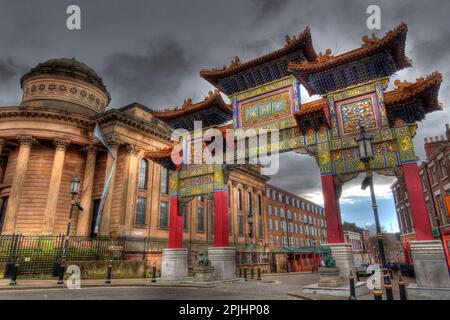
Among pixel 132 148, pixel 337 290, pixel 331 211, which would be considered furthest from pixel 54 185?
pixel 337 290

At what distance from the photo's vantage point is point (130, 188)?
29.3 m

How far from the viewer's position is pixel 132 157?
30.5 meters

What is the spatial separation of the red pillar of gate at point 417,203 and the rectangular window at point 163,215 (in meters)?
25.7

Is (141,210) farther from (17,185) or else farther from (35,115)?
(35,115)

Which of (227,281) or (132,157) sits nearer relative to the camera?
(227,281)

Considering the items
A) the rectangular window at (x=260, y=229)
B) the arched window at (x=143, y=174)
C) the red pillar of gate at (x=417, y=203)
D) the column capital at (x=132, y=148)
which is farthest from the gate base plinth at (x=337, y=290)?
the rectangular window at (x=260, y=229)

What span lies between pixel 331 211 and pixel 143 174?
2397 centimetres

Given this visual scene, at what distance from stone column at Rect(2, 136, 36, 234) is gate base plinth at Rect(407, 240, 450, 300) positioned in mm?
29532

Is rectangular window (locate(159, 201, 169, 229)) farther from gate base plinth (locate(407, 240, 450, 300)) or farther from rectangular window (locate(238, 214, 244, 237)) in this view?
gate base plinth (locate(407, 240, 450, 300))

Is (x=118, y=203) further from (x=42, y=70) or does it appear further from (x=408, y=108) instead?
(x=408, y=108)

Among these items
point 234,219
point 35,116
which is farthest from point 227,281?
point 234,219

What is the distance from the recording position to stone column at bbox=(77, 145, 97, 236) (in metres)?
28.5

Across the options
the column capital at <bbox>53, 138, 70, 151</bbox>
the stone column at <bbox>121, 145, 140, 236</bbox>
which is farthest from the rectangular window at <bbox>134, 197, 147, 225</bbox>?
the column capital at <bbox>53, 138, 70, 151</bbox>
